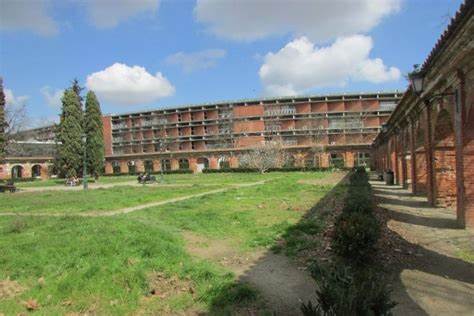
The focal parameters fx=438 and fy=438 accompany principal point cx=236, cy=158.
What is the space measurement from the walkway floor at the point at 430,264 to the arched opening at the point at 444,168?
91.0 inches

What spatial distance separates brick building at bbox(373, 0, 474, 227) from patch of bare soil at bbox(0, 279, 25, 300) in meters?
8.27

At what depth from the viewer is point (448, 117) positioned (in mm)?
13133

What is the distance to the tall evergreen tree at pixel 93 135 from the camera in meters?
50.0

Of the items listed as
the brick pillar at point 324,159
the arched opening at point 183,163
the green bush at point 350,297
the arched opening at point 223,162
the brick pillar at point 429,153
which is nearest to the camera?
the green bush at point 350,297

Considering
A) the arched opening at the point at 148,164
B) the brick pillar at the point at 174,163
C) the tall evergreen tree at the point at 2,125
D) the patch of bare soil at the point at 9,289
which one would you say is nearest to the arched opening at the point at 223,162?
the brick pillar at the point at 174,163

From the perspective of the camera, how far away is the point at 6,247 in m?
8.45

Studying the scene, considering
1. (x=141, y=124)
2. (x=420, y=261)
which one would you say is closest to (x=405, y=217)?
(x=420, y=261)

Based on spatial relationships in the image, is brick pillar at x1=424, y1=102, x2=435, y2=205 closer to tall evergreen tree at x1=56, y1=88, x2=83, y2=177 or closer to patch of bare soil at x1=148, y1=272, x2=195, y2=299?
patch of bare soil at x1=148, y1=272, x2=195, y2=299

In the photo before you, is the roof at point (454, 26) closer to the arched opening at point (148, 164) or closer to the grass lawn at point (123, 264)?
the grass lawn at point (123, 264)

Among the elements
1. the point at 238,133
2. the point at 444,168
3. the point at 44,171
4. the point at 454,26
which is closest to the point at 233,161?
the point at 238,133

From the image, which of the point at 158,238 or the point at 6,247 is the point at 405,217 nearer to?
the point at 158,238

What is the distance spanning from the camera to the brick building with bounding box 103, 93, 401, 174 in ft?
255

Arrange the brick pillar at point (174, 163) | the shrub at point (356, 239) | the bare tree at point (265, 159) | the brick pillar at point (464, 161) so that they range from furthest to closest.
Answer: the brick pillar at point (174, 163) → the bare tree at point (265, 159) → the brick pillar at point (464, 161) → the shrub at point (356, 239)

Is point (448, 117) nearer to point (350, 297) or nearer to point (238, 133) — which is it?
point (350, 297)
